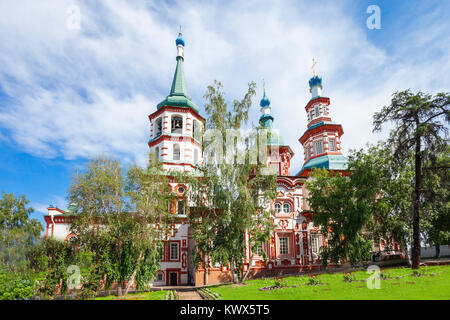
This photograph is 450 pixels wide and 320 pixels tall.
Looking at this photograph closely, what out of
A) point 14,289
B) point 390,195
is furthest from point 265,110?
point 14,289

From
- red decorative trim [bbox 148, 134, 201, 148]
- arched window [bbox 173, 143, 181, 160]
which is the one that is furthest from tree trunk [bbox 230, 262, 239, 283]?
red decorative trim [bbox 148, 134, 201, 148]

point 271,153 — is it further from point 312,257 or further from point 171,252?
point 171,252

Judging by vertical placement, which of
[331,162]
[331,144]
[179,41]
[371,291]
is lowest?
[371,291]

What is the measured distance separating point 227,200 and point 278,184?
8899 mm

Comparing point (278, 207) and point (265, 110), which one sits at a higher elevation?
point (265, 110)

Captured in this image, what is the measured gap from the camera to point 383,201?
22.0 metres

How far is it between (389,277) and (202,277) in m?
13.5

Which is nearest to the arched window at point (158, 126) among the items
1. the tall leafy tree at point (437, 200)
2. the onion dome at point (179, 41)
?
the onion dome at point (179, 41)

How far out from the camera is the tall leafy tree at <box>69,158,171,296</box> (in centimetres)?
1858

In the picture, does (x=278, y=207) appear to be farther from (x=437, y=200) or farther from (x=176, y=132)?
(x=176, y=132)

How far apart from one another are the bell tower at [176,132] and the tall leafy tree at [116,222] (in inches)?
402

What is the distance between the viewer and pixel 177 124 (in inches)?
1240
